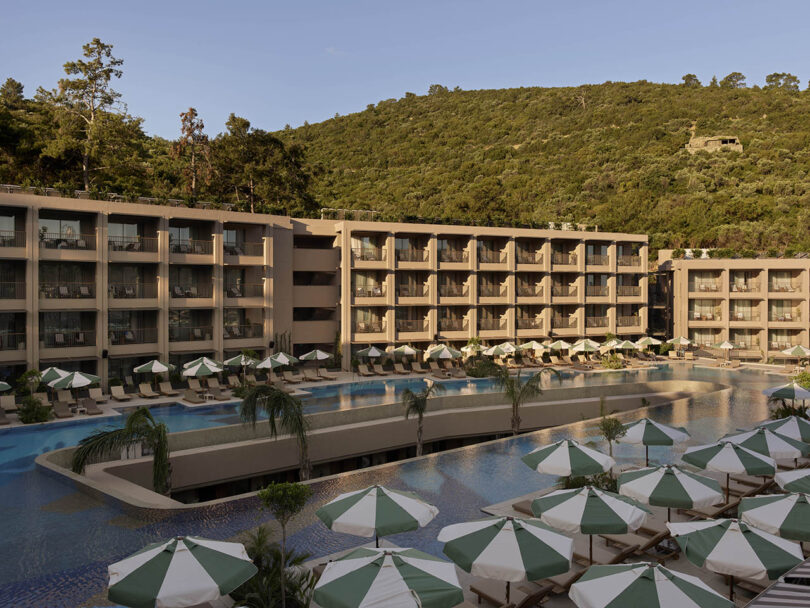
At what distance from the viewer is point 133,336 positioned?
31250 millimetres

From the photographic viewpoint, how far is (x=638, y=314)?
49312 mm

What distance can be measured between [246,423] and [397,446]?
633cm

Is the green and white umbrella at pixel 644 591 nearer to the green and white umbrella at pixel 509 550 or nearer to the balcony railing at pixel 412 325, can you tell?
the green and white umbrella at pixel 509 550

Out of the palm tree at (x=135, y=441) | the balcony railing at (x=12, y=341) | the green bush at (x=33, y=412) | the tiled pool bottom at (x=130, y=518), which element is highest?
the balcony railing at (x=12, y=341)

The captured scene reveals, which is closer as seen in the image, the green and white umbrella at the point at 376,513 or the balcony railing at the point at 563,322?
the green and white umbrella at the point at 376,513

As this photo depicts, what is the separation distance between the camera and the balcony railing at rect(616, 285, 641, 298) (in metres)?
47.9

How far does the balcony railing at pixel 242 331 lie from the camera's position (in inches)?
1353

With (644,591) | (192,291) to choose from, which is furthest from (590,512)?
(192,291)

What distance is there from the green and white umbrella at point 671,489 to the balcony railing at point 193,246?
27.0m

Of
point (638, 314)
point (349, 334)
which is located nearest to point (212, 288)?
point (349, 334)

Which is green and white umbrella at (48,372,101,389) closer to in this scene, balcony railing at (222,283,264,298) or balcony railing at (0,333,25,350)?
balcony railing at (0,333,25,350)

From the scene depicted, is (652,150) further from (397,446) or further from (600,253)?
(397,446)

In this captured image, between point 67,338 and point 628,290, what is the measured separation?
38733 millimetres

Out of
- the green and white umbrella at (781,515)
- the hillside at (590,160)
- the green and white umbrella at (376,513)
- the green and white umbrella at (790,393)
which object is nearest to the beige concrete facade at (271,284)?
the hillside at (590,160)
